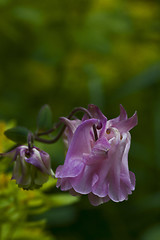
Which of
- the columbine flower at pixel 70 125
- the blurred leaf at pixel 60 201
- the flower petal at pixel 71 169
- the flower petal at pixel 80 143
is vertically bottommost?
the blurred leaf at pixel 60 201

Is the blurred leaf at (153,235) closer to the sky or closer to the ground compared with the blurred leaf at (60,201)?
closer to the ground

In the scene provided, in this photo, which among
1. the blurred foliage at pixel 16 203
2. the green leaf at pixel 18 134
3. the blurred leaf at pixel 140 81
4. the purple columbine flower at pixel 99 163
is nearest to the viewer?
the purple columbine flower at pixel 99 163

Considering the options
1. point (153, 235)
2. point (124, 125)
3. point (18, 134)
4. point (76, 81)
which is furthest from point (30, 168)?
point (76, 81)

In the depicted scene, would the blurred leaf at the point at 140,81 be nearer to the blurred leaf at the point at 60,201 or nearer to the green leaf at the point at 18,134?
the blurred leaf at the point at 60,201

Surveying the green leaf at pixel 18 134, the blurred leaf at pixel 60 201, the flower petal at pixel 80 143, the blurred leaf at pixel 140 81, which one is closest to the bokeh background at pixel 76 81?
the blurred leaf at pixel 140 81

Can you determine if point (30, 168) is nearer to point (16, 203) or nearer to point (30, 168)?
point (30, 168)
